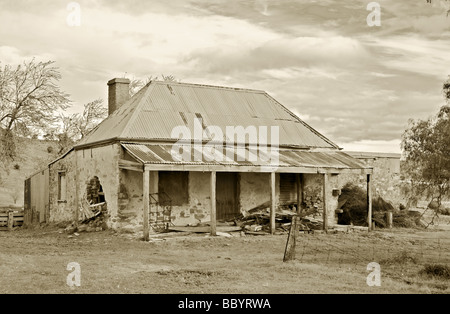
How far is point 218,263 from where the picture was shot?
41.3 ft

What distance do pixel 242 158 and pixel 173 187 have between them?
257cm

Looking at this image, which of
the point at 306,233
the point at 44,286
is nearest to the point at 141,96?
the point at 306,233

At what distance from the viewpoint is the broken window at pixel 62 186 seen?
23203 millimetres

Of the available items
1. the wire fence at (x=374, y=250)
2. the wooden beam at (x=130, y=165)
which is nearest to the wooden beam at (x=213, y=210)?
the wooden beam at (x=130, y=165)

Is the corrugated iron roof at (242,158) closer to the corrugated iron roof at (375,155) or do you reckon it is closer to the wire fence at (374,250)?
the wire fence at (374,250)

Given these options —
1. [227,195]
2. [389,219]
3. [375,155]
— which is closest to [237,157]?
[227,195]

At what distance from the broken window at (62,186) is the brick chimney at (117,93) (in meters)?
3.28

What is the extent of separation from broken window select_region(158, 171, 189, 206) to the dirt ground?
6.29 feet

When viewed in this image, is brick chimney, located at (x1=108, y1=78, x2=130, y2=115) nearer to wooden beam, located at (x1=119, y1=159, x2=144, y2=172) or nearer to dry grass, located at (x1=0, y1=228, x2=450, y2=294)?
wooden beam, located at (x1=119, y1=159, x2=144, y2=172)

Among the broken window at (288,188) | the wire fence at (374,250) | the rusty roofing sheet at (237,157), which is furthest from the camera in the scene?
the broken window at (288,188)

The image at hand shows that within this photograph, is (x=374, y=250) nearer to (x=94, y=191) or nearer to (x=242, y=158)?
(x=242, y=158)
